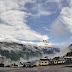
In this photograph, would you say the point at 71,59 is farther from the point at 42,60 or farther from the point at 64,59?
the point at 42,60

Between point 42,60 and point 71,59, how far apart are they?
82.9ft

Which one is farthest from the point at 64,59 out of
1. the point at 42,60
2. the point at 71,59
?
the point at 42,60

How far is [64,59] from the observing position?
180 m

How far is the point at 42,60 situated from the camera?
17400 centimetres

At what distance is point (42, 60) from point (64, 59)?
20.7 metres

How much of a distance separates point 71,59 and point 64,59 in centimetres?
736

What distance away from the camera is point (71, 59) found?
574ft
